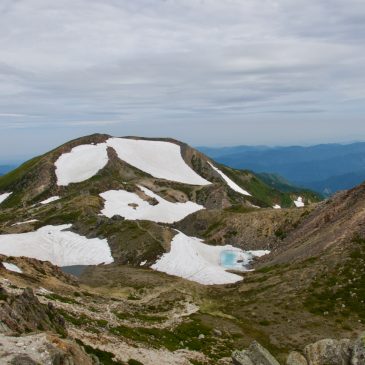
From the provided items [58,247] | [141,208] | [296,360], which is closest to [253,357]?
[296,360]

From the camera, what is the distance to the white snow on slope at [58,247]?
105625 millimetres

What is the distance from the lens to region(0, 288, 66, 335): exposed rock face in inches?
1243

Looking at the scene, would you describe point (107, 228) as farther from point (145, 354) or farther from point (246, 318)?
point (145, 354)

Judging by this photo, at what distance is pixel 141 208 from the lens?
507 ft

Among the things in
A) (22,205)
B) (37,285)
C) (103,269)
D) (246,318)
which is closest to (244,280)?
(246,318)

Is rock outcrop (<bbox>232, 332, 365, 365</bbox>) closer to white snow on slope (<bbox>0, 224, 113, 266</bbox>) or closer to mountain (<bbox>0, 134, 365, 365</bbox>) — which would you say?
mountain (<bbox>0, 134, 365, 365</bbox>)

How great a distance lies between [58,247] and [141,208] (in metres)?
45.7

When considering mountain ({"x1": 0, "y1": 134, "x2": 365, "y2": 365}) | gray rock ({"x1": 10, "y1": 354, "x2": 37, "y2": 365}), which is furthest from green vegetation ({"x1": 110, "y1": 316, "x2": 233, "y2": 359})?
gray rock ({"x1": 10, "y1": 354, "x2": 37, "y2": 365})

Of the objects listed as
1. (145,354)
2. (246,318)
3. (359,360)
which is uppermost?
(359,360)

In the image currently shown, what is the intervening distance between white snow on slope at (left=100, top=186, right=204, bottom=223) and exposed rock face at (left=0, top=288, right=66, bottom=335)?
338 feet

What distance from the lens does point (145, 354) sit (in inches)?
1623

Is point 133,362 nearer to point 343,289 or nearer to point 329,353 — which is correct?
point 329,353

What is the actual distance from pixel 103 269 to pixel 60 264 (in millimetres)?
12523

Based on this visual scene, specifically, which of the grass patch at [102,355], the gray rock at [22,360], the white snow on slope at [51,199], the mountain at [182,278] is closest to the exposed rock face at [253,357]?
the grass patch at [102,355]
